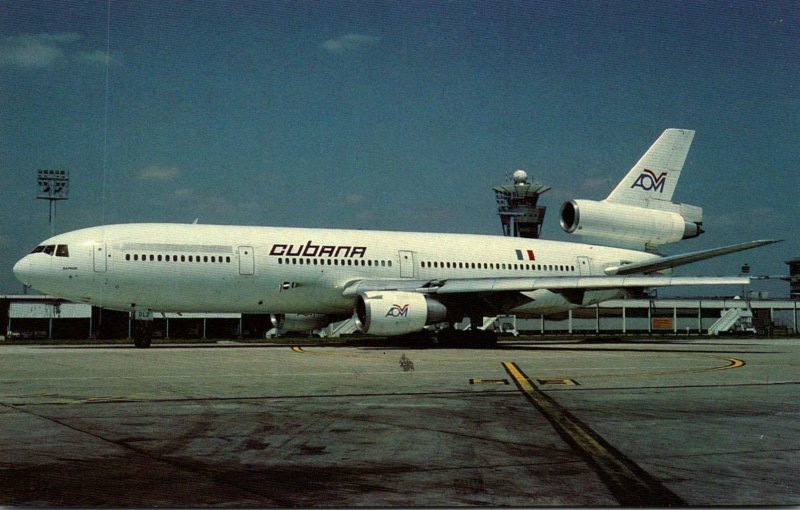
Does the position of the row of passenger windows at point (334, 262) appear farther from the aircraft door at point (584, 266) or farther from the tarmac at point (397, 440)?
the tarmac at point (397, 440)

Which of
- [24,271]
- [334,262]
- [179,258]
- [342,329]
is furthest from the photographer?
[342,329]

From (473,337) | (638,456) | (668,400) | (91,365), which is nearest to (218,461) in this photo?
(638,456)

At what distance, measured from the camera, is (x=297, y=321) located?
35.2m

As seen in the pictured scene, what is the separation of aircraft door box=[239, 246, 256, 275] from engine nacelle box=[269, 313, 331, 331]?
460 cm

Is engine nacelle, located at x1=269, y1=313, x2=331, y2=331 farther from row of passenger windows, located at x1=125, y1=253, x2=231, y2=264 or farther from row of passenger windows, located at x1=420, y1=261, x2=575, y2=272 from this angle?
row of passenger windows, located at x1=125, y1=253, x2=231, y2=264

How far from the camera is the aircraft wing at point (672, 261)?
30.5 metres

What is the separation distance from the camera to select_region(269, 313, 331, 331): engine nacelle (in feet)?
115

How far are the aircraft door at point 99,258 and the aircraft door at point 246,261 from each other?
473 cm

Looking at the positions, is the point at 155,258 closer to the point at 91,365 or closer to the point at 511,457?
the point at 91,365

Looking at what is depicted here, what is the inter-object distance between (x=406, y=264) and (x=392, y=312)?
548cm

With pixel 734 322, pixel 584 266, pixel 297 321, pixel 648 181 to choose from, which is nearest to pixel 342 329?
pixel 297 321

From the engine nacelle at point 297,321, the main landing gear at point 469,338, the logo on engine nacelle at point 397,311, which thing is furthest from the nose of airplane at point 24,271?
the main landing gear at point 469,338

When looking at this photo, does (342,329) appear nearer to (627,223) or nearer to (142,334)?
(627,223)

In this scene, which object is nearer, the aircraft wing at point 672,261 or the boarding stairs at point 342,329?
the aircraft wing at point 672,261
